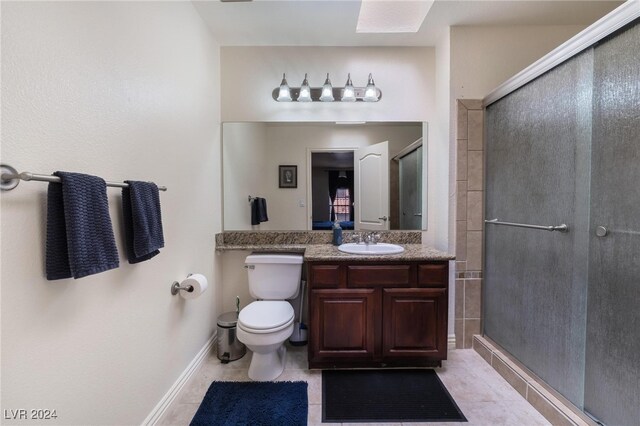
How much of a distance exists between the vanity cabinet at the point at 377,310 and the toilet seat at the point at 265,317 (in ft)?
0.60

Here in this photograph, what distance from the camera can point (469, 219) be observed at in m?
2.18

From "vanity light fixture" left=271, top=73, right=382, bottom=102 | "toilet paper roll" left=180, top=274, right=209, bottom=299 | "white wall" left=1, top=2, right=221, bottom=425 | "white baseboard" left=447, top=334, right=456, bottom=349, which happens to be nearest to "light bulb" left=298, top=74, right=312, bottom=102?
"vanity light fixture" left=271, top=73, right=382, bottom=102

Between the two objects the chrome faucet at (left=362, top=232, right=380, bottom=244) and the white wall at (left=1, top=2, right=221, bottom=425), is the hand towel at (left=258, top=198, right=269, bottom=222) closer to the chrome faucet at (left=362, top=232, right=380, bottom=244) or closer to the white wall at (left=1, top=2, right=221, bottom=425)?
the white wall at (left=1, top=2, right=221, bottom=425)

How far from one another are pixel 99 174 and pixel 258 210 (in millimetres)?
1358

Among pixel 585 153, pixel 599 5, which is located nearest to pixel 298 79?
pixel 585 153

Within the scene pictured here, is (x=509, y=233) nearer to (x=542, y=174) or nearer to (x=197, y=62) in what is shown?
(x=542, y=174)

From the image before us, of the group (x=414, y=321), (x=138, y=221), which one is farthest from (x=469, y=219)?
(x=138, y=221)

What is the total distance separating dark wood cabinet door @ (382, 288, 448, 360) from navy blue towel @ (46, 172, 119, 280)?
1.57 metres

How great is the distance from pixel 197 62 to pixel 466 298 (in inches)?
102

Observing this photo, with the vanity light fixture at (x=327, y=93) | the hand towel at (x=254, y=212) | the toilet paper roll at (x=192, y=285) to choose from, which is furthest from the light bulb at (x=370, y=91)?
the toilet paper roll at (x=192, y=285)

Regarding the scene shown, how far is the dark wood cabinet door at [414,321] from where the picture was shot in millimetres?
1888

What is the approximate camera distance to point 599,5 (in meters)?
1.91

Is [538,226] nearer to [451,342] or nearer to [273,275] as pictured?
[451,342]

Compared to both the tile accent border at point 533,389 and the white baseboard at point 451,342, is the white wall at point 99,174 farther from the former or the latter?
the tile accent border at point 533,389
